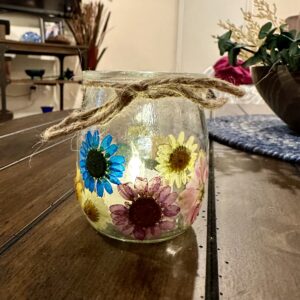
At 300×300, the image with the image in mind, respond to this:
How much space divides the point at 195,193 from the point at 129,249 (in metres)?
0.08

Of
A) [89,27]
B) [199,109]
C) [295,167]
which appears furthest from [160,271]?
[89,27]

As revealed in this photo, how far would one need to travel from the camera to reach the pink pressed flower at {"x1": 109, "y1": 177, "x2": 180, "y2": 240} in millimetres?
303

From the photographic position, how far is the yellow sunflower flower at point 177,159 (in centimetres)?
31

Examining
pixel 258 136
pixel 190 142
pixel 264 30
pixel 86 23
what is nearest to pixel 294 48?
pixel 264 30

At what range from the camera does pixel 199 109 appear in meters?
0.34

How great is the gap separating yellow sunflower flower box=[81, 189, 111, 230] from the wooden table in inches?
0.5

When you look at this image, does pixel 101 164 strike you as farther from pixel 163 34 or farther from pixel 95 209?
pixel 163 34

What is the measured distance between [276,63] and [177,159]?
0.53 meters

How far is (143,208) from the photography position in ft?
1.00

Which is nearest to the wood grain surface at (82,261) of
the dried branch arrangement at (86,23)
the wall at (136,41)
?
the dried branch arrangement at (86,23)

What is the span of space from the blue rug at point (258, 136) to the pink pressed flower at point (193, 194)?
0.36m

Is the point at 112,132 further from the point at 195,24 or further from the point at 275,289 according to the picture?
the point at 195,24

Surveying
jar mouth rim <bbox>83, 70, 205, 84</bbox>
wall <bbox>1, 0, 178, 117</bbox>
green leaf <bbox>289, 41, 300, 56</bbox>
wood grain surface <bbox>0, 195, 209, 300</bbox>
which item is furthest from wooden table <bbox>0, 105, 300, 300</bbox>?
wall <bbox>1, 0, 178, 117</bbox>

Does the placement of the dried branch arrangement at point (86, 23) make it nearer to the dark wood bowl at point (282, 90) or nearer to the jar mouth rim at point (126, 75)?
the dark wood bowl at point (282, 90)
